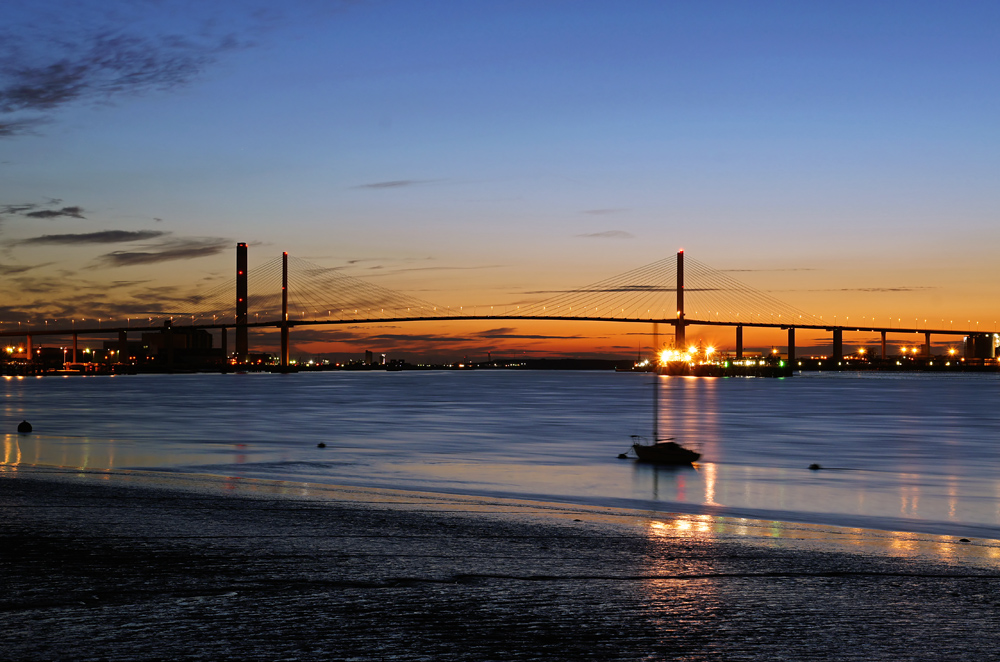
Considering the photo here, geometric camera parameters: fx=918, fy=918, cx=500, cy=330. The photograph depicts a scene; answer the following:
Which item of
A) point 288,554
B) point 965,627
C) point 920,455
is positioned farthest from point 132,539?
point 920,455

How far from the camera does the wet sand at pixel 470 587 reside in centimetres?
613

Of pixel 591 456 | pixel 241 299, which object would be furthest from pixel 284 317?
pixel 591 456

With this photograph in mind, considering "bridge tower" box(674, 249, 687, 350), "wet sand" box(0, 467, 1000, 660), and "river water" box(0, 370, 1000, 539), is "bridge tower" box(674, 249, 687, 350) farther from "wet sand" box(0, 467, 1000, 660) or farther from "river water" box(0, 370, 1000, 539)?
"wet sand" box(0, 467, 1000, 660)

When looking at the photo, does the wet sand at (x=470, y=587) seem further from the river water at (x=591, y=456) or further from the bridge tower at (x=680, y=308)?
the bridge tower at (x=680, y=308)

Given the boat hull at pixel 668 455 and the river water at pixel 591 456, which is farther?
the boat hull at pixel 668 455

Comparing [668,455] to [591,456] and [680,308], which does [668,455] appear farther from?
[680,308]

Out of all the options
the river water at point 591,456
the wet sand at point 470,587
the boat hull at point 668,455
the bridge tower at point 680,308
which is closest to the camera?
the wet sand at point 470,587

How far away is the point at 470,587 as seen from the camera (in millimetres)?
7785

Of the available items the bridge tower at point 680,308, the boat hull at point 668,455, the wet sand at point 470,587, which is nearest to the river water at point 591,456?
the boat hull at point 668,455

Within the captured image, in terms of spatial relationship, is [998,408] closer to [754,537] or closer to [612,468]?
[612,468]

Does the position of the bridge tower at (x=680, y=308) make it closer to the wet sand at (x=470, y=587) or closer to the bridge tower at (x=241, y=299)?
the bridge tower at (x=241, y=299)

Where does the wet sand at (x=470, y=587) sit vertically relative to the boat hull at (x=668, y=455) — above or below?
above

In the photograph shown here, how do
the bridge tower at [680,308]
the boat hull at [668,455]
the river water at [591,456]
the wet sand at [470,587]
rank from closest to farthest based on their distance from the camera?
the wet sand at [470,587]
the river water at [591,456]
the boat hull at [668,455]
the bridge tower at [680,308]

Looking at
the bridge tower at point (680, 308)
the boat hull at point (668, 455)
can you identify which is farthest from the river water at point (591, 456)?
the bridge tower at point (680, 308)
